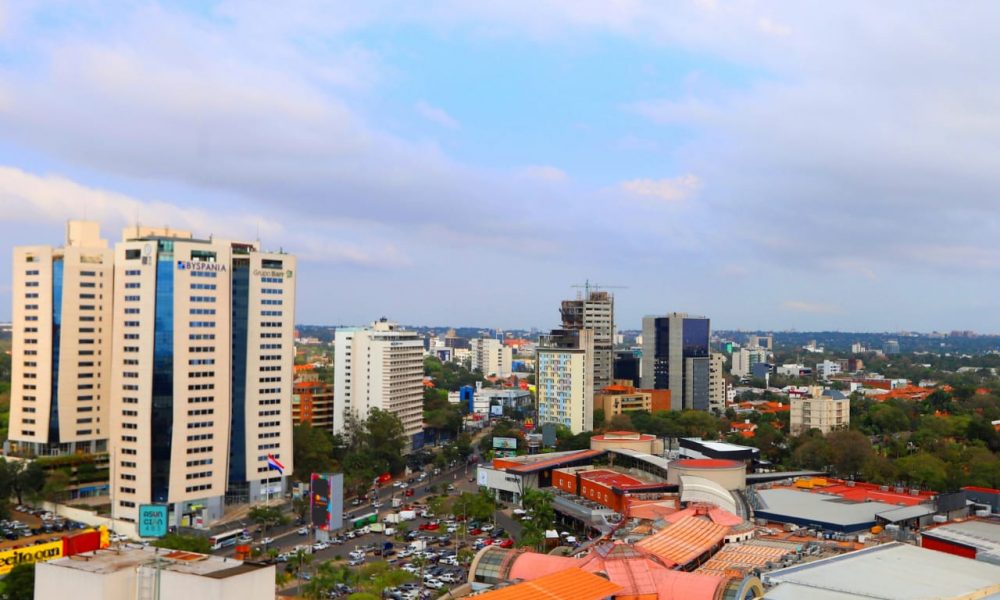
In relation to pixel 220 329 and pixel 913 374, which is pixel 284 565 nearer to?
pixel 220 329

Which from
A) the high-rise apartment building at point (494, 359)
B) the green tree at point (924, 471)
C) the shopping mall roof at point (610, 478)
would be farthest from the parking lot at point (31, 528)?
the high-rise apartment building at point (494, 359)

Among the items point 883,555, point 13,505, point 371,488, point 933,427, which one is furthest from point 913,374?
point 13,505

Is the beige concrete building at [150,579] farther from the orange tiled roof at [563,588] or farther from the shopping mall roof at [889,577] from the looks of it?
the shopping mall roof at [889,577]

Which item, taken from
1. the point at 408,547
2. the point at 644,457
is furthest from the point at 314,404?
the point at 408,547

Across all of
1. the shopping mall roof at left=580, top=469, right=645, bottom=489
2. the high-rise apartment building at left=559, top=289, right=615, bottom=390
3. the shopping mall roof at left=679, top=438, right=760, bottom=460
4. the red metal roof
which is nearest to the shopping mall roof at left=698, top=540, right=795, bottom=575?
the shopping mall roof at left=580, top=469, right=645, bottom=489

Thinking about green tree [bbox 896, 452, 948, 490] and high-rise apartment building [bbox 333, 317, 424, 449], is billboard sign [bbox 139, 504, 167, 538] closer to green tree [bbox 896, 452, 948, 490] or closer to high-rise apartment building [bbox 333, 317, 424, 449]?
high-rise apartment building [bbox 333, 317, 424, 449]
